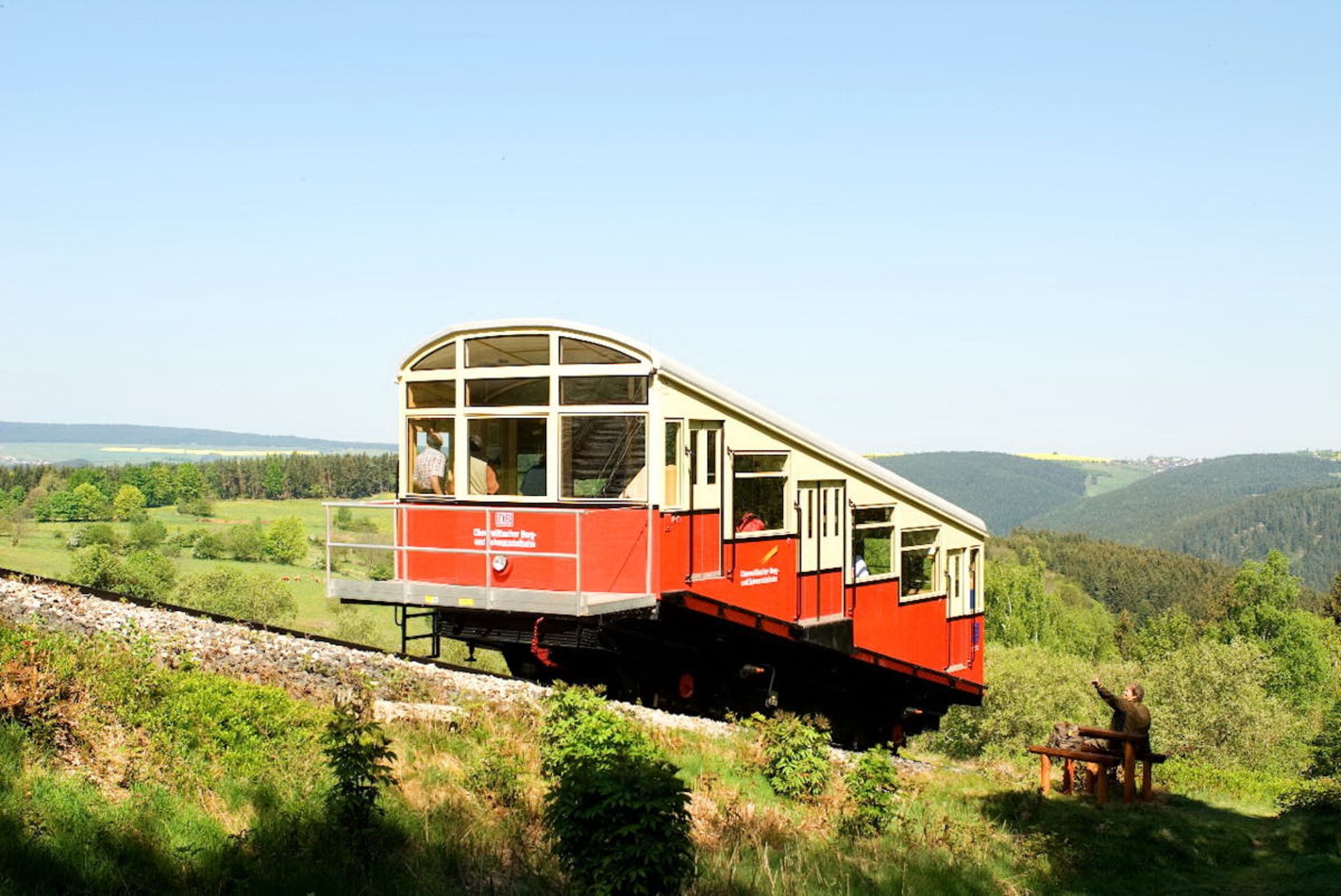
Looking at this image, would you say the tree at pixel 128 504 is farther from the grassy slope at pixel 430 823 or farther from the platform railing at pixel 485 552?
the grassy slope at pixel 430 823

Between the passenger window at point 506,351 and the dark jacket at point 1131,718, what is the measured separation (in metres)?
6.66

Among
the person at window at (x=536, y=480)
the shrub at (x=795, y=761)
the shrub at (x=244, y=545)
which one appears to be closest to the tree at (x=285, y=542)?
the shrub at (x=244, y=545)

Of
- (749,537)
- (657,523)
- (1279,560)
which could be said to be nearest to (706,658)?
(749,537)

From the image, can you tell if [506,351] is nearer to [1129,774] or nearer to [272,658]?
[272,658]

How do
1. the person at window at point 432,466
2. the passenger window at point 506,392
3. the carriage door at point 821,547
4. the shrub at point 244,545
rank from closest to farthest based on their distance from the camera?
the passenger window at point 506,392
the person at window at point 432,466
the carriage door at point 821,547
the shrub at point 244,545

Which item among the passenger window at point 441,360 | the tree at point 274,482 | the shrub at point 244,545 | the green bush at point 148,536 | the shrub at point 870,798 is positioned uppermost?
the passenger window at point 441,360

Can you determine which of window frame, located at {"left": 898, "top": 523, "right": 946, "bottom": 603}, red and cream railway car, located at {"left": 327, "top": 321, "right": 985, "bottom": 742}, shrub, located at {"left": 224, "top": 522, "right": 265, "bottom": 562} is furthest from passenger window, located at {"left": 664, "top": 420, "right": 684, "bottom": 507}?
shrub, located at {"left": 224, "top": 522, "right": 265, "bottom": 562}

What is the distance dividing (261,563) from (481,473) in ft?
199

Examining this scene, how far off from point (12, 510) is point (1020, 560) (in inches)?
5122

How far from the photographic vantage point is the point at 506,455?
12617 millimetres

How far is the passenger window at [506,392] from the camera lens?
482 inches

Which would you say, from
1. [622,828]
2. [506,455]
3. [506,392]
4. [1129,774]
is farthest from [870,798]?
[506,392]

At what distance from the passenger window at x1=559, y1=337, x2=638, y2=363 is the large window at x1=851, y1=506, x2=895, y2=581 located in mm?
4461

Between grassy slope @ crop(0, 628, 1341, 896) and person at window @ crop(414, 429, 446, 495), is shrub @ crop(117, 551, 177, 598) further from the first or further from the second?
grassy slope @ crop(0, 628, 1341, 896)
